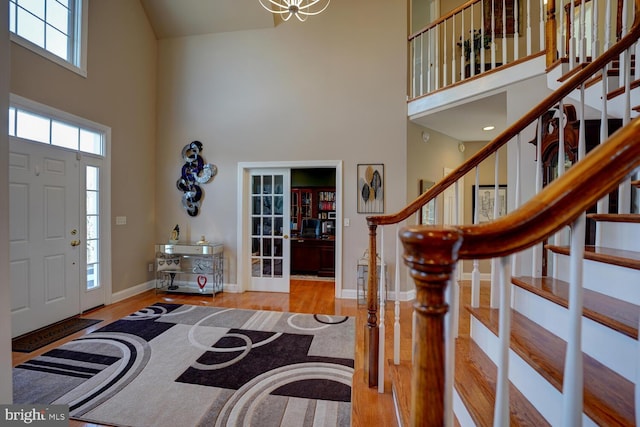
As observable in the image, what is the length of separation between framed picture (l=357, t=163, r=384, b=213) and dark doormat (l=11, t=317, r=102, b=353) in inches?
141

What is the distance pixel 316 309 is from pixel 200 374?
1.73 m

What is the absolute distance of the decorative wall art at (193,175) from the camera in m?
4.43

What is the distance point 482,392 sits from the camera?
118 centimetres

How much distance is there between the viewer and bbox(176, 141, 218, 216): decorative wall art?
443cm

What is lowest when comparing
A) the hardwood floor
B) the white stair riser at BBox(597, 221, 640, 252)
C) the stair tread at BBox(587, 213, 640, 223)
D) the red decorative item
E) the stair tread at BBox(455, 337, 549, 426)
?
the hardwood floor

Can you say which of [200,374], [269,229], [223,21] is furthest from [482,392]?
[223,21]

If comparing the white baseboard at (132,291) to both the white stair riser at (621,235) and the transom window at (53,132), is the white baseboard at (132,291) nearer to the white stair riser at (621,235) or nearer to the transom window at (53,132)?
the transom window at (53,132)

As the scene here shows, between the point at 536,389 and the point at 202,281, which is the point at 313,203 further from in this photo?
the point at 536,389

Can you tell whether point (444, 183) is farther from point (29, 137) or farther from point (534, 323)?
point (29, 137)

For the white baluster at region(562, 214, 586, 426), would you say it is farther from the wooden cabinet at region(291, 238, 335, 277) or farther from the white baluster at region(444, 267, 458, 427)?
the wooden cabinet at region(291, 238, 335, 277)

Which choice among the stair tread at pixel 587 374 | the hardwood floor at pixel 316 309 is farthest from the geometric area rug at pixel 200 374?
the stair tread at pixel 587 374

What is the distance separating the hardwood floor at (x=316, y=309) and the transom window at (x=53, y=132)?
2.06m

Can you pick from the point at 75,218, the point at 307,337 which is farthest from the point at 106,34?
the point at 307,337

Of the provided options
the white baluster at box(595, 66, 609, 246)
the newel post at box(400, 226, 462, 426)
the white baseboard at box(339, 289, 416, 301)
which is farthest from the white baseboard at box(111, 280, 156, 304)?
the white baluster at box(595, 66, 609, 246)
